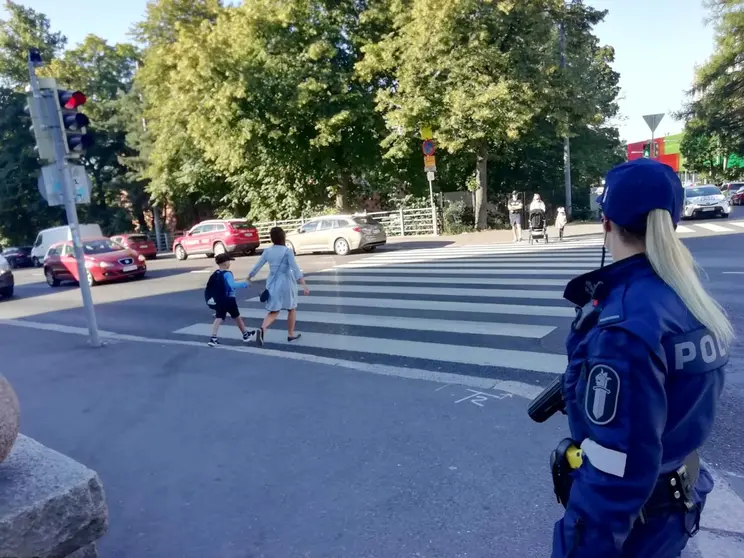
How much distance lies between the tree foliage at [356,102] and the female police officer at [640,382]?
21.2 metres

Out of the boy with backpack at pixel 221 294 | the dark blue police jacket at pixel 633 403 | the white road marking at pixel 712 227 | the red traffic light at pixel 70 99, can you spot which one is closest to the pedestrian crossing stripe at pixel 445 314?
the boy with backpack at pixel 221 294

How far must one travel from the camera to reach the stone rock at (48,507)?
7.56 ft

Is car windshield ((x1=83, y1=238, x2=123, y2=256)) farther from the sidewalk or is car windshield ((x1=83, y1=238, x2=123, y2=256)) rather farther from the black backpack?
the sidewalk

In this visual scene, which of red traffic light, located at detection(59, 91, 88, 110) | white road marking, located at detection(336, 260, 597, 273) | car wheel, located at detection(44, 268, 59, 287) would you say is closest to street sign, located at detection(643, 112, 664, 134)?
white road marking, located at detection(336, 260, 597, 273)

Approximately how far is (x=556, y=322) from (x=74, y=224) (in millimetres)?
6871

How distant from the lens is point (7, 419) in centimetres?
251

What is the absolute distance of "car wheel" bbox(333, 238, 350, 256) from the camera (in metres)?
20.6

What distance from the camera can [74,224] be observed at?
8328mm

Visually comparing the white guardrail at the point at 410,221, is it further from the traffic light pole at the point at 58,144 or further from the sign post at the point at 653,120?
the traffic light pole at the point at 58,144

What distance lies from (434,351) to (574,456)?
5.52 metres

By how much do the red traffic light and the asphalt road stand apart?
3501 millimetres

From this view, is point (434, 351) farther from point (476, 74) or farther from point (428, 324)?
point (476, 74)

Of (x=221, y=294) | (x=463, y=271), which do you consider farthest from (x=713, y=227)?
(x=221, y=294)

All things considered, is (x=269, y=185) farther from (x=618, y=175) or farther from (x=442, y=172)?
(x=618, y=175)
